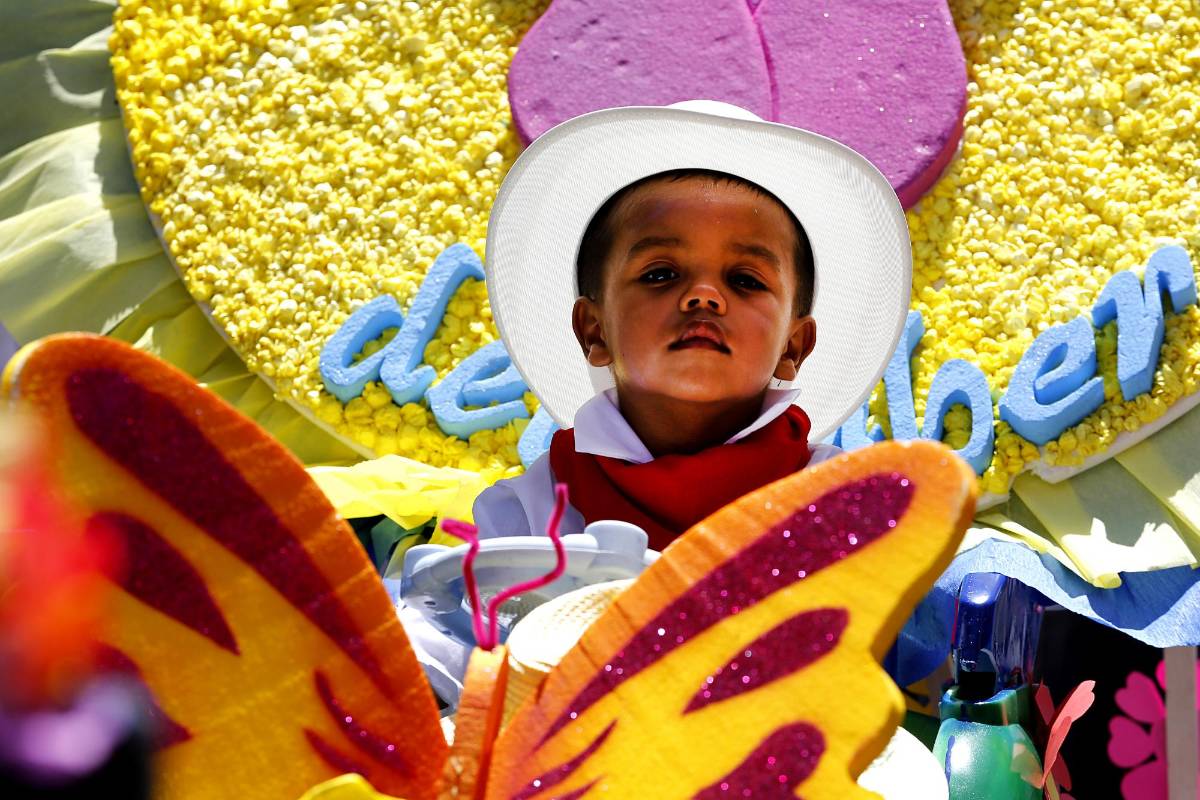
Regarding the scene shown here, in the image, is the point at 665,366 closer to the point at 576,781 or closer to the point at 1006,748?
the point at 1006,748

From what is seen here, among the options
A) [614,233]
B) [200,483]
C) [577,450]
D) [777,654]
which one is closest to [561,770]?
[777,654]

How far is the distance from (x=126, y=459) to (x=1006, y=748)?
0.99 metres

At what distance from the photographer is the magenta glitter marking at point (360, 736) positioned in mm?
699

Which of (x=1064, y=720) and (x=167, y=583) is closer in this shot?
(x=167, y=583)

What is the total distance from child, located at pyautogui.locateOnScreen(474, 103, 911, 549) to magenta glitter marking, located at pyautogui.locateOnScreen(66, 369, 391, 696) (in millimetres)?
587

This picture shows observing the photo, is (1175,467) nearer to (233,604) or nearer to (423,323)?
(423,323)

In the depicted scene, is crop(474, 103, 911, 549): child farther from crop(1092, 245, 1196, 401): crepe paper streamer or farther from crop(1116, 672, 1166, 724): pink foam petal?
crop(1116, 672, 1166, 724): pink foam petal

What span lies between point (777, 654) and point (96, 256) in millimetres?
1697

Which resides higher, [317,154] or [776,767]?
[776,767]

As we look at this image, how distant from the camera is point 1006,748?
139 centimetres

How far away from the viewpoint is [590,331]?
59.4 inches

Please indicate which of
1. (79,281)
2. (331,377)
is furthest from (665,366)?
(79,281)

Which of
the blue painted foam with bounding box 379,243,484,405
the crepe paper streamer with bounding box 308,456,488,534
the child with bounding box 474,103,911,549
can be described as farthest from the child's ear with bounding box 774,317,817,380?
the blue painted foam with bounding box 379,243,484,405

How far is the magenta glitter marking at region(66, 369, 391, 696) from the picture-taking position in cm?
67
